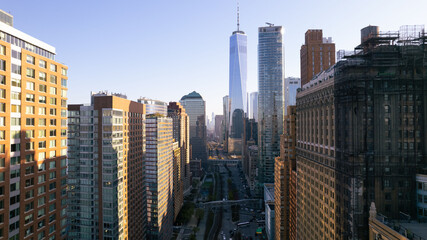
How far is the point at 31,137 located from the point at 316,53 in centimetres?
12989

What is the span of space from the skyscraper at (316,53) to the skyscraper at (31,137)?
382 ft

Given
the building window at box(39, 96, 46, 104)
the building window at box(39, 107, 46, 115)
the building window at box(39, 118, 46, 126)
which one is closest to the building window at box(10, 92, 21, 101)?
the building window at box(39, 96, 46, 104)

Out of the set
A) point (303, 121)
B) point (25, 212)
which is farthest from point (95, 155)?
point (303, 121)

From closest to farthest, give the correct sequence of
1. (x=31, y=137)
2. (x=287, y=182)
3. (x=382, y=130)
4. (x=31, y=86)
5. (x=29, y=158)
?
1. (x=29, y=158)
2. (x=31, y=137)
3. (x=31, y=86)
4. (x=382, y=130)
5. (x=287, y=182)

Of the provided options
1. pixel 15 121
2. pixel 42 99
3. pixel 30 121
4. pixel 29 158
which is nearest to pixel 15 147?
pixel 29 158

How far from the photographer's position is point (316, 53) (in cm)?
13788

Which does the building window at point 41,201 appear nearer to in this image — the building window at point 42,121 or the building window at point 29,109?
the building window at point 42,121

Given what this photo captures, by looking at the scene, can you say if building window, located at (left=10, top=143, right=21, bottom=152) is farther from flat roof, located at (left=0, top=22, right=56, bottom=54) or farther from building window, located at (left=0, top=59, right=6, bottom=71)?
flat roof, located at (left=0, top=22, right=56, bottom=54)

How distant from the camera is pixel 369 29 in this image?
7662cm

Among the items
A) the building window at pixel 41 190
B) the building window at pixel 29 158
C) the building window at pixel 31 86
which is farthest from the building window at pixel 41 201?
the building window at pixel 31 86

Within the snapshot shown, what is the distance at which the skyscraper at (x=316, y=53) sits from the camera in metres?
137

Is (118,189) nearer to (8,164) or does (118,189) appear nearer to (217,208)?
(8,164)

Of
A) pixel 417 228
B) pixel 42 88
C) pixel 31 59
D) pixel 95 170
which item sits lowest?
pixel 417 228

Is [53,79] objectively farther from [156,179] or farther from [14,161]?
[156,179]
